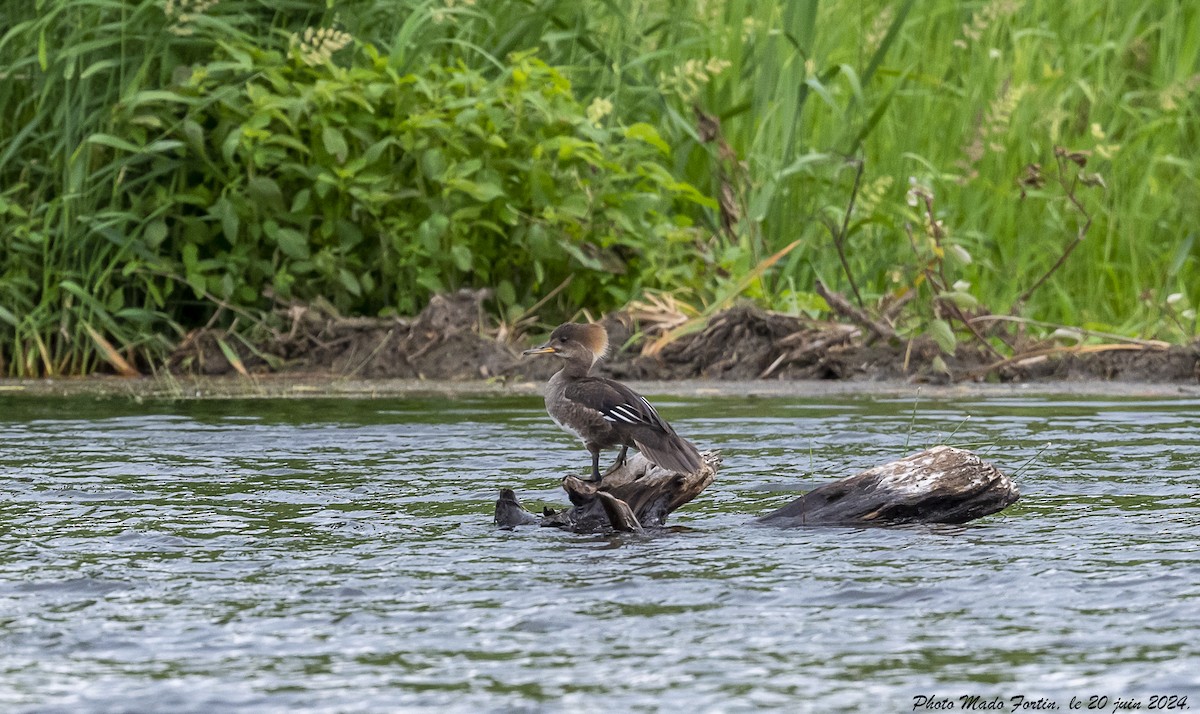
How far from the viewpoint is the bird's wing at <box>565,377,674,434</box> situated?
210 inches

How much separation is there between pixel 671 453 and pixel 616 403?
34 cm

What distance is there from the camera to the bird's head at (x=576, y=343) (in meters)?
6.12

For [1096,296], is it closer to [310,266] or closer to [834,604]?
[310,266]

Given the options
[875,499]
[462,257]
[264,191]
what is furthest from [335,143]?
[875,499]

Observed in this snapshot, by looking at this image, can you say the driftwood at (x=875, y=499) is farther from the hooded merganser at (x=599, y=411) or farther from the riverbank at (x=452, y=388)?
the riverbank at (x=452, y=388)

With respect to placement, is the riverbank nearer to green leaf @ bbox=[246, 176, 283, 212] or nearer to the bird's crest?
green leaf @ bbox=[246, 176, 283, 212]

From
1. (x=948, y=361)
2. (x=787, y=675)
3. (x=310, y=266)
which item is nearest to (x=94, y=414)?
(x=310, y=266)

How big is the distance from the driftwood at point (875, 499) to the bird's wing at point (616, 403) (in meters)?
0.17

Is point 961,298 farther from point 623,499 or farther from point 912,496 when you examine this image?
point 623,499

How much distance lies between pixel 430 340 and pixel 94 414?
2.20m

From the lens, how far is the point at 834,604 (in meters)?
4.07

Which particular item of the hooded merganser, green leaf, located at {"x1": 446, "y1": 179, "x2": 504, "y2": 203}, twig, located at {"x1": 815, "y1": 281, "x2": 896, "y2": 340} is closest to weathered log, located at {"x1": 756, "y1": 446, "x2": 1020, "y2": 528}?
the hooded merganser

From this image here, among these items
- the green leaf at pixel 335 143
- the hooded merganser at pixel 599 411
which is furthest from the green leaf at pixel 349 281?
the hooded merganser at pixel 599 411

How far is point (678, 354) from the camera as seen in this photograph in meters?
9.76
